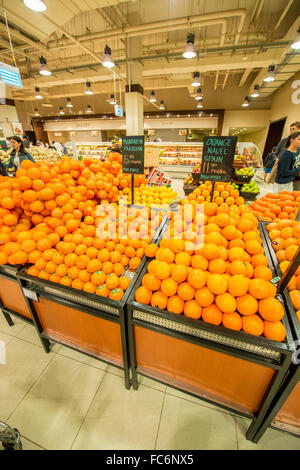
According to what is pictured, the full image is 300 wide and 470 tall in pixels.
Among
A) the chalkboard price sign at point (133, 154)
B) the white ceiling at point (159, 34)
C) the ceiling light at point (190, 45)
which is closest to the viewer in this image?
the chalkboard price sign at point (133, 154)

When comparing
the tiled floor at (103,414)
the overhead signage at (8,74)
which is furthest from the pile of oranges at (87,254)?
the overhead signage at (8,74)

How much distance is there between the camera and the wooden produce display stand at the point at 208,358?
1.14 meters

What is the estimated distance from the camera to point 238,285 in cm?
114

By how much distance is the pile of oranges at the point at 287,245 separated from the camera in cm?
130

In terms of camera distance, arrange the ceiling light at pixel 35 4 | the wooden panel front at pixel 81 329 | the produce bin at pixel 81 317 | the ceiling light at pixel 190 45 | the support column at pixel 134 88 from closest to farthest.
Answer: the produce bin at pixel 81 317 < the wooden panel front at pixel 81 329 < the ceiling light at pixel 35 4 < the ceiling light at pixel 190 45 < the support column at pixel 134 88

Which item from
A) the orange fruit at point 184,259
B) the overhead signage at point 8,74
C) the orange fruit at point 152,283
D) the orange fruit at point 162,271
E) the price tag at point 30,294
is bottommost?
the price tag at point 30,294

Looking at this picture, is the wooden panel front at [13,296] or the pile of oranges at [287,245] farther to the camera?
the wooden panel front at [13,296]

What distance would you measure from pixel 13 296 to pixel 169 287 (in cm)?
175

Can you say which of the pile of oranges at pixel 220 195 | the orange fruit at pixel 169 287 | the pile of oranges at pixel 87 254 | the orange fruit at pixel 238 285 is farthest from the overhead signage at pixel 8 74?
the orange fruit at pixel 238 285

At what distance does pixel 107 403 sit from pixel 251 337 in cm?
136

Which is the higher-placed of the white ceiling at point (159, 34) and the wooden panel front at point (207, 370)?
the white ceiling at point (159, 34)

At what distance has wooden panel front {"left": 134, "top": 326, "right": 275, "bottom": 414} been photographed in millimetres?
1269

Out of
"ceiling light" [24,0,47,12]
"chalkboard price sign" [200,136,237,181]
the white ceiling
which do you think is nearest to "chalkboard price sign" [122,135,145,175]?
"chalkboard price sign" [200,136,237,181]

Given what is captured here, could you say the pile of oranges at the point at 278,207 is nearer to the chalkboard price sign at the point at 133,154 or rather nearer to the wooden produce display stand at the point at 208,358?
the wooden produce display stand at the point at 208,358
